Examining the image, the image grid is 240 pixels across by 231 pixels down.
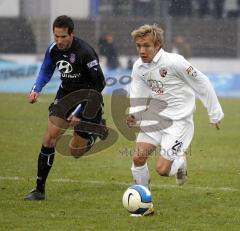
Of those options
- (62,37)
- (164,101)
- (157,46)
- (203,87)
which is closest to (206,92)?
(203,87)

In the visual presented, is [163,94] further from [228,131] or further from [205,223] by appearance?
[228,131]

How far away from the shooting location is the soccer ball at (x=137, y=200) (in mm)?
7250

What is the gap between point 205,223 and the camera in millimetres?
7195

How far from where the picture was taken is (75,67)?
8.74 metres

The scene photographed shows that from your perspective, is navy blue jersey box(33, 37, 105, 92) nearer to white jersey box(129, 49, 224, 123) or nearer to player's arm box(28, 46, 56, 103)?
player's arm box(28, 46, 56, 103)

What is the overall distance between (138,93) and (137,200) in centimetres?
143

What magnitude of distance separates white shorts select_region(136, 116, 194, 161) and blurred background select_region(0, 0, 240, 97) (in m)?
16.3

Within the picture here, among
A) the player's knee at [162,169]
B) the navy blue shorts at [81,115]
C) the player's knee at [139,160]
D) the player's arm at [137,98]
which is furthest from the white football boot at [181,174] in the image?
the navy blue shorts at [81,115]

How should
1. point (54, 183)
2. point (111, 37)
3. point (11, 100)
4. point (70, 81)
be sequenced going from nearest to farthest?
point (70, 81), point (54, 183), point (11, 100), point (111, 37)

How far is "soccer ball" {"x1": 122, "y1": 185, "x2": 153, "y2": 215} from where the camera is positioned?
7250 mm

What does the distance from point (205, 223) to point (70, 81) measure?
2.59 m

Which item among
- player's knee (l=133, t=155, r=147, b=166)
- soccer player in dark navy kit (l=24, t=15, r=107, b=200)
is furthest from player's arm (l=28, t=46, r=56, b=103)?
player's knee (l=133, t=155, r=147, b=166)

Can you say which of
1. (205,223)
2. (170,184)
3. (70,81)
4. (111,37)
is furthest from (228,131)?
(111,37)

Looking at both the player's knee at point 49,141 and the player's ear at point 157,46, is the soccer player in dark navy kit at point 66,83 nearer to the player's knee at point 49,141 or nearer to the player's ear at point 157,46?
the player's knee at point 49,141
